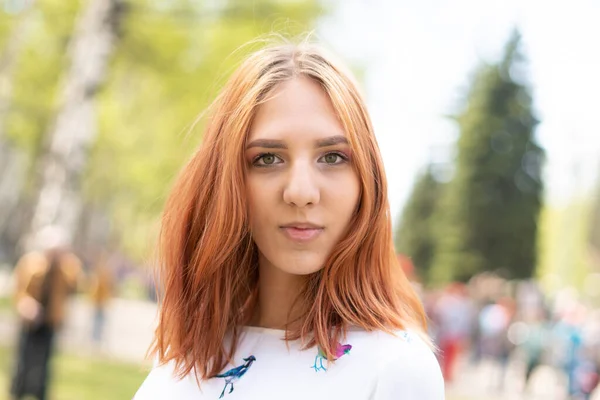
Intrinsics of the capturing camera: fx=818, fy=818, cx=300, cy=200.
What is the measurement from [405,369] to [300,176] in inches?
18.7

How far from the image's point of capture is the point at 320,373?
1.79m

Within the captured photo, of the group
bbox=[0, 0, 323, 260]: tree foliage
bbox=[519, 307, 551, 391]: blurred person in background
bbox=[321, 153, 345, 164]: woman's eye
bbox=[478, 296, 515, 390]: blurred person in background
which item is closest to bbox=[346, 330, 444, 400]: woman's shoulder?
bbox=[321, 153, 345, 164]: woman's eye

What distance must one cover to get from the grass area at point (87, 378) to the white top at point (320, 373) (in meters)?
6.97

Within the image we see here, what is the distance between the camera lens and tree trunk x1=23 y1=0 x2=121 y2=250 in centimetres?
1113

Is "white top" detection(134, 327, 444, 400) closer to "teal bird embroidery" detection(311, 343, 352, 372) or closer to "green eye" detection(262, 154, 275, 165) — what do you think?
"teal bird embroidery" detection(311, 343, 352, 372)

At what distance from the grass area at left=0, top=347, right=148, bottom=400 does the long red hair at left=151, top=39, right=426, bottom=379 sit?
6864 millimetres

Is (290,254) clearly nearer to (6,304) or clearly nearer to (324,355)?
(324,355)

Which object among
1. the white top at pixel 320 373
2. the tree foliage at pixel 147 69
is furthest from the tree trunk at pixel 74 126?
the white top at pixel 320 373

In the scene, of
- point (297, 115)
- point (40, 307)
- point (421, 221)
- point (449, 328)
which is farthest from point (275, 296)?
point (421, 221)

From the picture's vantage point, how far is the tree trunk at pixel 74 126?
11133mm

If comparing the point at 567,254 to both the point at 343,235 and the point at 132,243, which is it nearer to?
the point at 132,243

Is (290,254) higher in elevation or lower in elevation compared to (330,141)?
lower

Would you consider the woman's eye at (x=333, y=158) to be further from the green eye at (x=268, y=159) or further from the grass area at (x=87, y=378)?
the grass area at (x=87, y=378)

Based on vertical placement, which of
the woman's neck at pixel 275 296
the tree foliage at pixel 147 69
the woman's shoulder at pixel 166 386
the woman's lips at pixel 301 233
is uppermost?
the tree foliage at pixel 147 69
